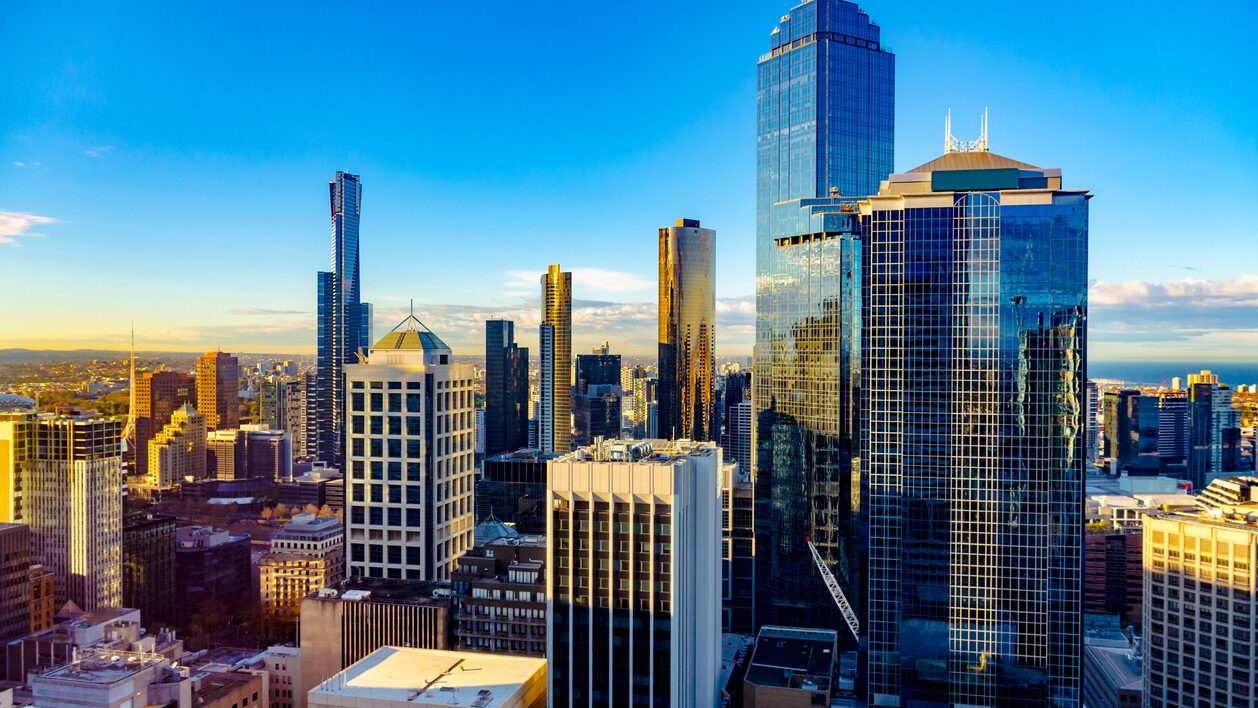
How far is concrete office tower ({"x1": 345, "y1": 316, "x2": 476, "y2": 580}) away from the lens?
64562mm

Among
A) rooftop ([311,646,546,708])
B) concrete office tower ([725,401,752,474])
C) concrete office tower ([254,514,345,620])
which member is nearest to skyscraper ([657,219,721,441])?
concrete office tower ([725,401,752,474])

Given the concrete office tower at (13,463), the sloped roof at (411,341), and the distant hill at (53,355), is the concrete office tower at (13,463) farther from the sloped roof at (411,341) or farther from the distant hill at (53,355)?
the sloped roof at (411,341)

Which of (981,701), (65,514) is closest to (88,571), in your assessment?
(65,514)

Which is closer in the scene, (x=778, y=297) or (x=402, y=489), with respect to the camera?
(x=402, y=489)

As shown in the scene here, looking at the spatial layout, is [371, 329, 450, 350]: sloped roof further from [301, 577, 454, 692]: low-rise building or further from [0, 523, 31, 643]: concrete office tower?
[0, 523, 31, 643]: concrete office tower

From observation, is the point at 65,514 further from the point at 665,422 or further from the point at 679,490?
the point at 665,422

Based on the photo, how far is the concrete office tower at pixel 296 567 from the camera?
95.6 meters

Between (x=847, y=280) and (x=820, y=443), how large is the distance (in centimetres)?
1862

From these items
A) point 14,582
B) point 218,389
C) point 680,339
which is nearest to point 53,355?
point 14,582

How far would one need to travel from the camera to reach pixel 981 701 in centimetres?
5453

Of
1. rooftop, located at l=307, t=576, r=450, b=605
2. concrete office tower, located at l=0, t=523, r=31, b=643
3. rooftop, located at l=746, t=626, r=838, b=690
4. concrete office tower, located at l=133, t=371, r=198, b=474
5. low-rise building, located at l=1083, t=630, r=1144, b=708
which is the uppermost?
concrete office tower, located at l=133, t=371, r=198, b=474

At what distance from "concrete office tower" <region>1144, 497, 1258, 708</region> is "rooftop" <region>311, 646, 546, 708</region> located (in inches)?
1717

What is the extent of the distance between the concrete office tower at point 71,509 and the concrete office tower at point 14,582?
7410mm

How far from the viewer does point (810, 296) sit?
317 ft
